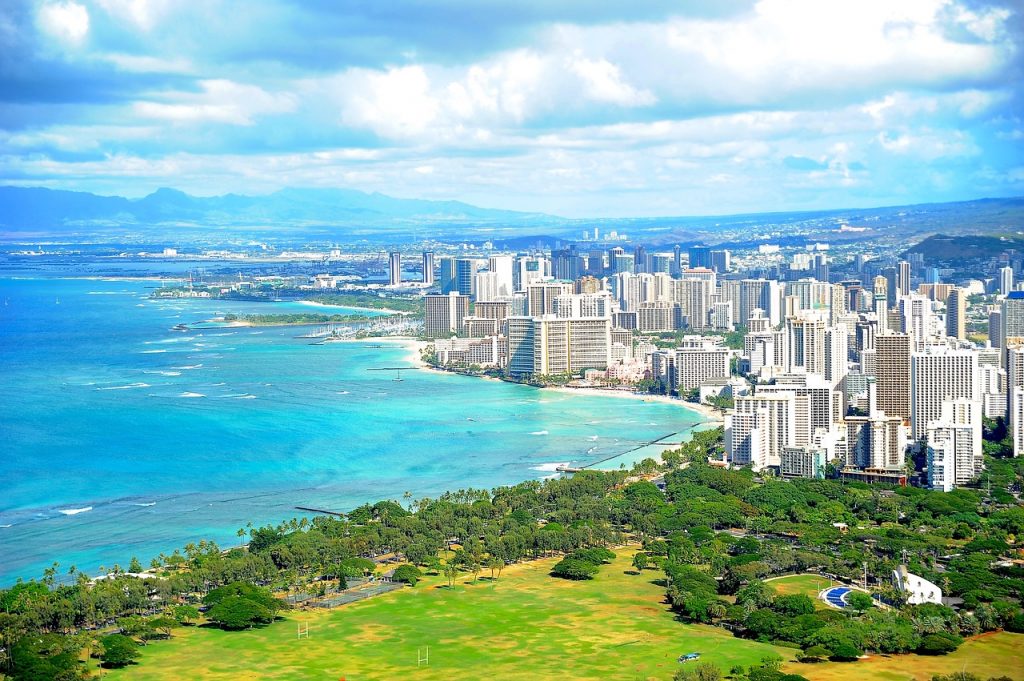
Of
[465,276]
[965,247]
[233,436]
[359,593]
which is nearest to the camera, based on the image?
[359,593]

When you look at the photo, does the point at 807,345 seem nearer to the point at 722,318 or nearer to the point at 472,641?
the point at 722,318

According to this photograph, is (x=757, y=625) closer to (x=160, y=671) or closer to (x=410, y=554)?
(x=410, y=554)

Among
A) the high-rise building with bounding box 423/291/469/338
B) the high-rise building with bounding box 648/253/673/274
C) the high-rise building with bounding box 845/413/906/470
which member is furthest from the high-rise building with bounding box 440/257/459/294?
the high-rise building with bounding box 845/413/906/470

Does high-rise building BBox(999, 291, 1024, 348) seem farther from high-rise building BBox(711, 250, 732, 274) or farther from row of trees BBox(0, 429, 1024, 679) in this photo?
high-rise building BBox(711, 250, 732, 274)

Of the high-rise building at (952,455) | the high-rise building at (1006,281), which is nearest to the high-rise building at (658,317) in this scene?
the high-rise building at (1006,281)

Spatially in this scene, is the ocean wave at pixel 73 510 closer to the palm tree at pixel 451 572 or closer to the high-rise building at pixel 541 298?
the palm tree at pixel 451 572

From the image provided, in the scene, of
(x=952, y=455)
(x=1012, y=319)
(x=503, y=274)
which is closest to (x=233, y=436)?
(x=952, y=455)
